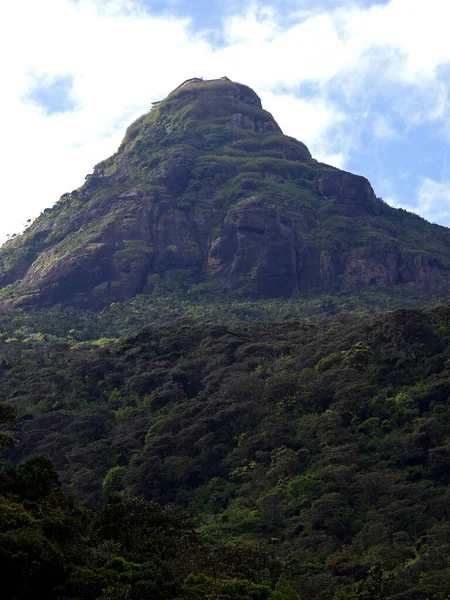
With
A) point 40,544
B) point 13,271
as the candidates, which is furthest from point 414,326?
point 13,271

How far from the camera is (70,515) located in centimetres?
3809

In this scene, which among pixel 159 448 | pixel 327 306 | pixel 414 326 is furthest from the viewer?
pixel 327 306

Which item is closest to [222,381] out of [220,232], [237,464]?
[237,464]

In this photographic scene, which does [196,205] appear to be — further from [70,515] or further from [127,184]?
[70,515]

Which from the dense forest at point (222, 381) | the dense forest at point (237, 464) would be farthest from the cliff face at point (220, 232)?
the dense forest at point (237, 464)

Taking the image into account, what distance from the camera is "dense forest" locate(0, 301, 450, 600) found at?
35.8m

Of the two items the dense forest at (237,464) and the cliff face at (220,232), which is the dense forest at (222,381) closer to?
the dense forest at (237,464)

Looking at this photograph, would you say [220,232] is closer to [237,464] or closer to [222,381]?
[222,381]

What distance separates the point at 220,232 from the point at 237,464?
8626cm

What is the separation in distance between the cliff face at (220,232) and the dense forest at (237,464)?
123 feet

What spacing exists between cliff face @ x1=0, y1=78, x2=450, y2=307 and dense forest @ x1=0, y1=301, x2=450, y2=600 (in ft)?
123

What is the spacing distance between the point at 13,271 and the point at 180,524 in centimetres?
12480

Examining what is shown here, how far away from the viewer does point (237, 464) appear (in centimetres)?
6650

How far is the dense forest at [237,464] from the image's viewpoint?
35.8 m
